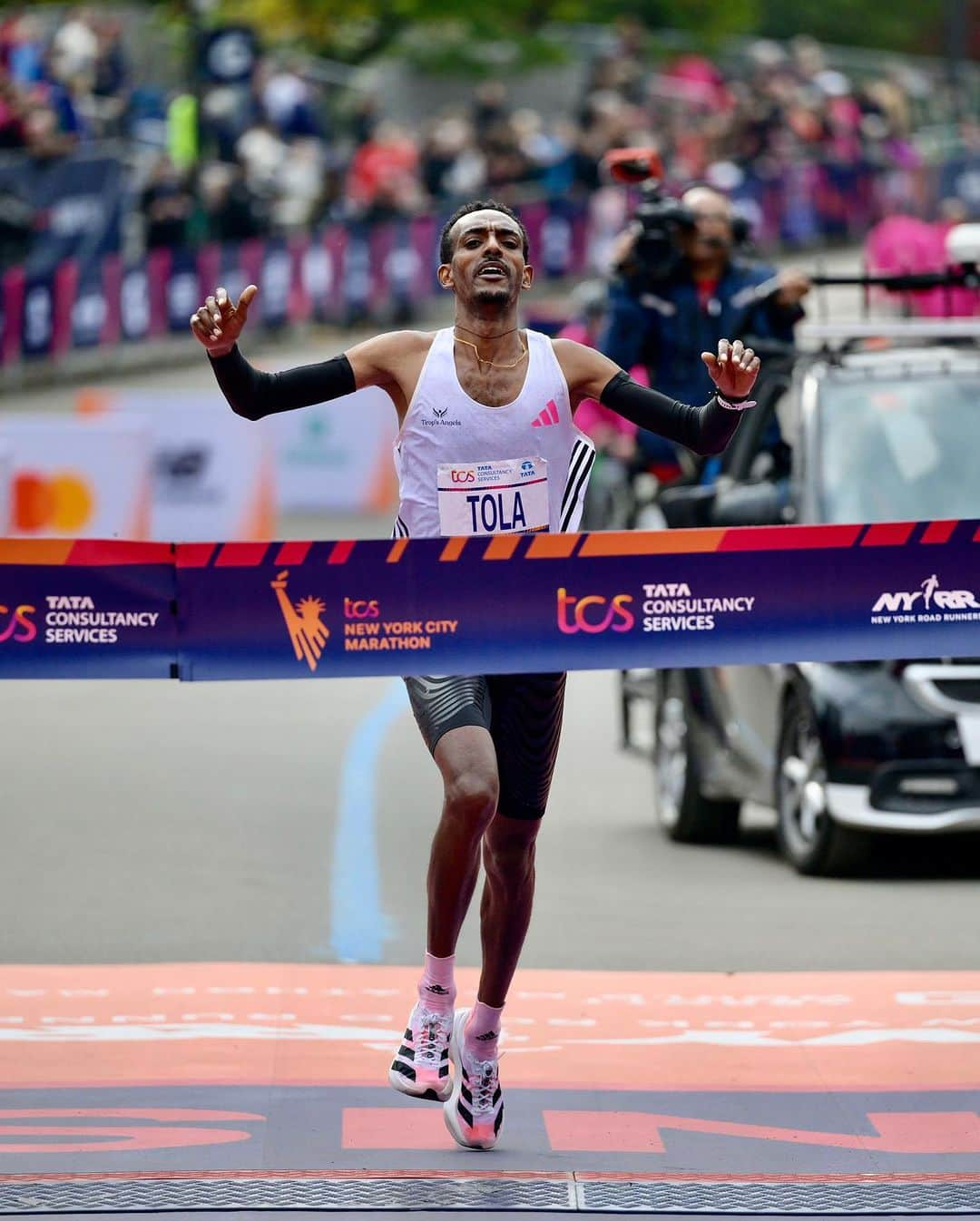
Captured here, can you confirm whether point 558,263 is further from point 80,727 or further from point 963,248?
A: point 963,248

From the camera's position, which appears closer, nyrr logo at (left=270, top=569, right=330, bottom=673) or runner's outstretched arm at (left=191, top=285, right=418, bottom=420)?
runner's outstretched arm at (left=191, top=285, right=418, bottom=420)

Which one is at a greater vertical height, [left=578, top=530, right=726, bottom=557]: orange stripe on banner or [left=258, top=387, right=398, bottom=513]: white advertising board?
[left=258, top=387, right=398, bottom=513]: white advertising board

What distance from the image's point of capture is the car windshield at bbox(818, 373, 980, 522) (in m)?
10.1

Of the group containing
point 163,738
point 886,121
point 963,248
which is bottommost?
point 163,738

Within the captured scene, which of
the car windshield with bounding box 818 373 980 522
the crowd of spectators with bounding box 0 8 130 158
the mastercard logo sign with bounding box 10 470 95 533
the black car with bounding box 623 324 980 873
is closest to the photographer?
the black car with bounding box 623 324 980 873

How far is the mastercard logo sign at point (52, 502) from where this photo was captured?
64.7 ft

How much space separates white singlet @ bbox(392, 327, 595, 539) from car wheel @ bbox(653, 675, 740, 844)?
4.51m

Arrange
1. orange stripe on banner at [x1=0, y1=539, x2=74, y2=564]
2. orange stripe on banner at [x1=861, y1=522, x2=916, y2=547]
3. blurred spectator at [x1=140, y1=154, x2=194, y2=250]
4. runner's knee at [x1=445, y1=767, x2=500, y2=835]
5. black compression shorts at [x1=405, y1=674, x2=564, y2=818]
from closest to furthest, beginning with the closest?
1. runner's knee at [x1=445, y1=767, x2=500, y2=835]
2. black compression shorts at [x1=405, y1=674, x2=564, y2=818]
3. orange stripe on banner at [x1=0, y1=539, x2=74, y2=564]
4. orange stripe on banner at [x1=861, y1=522, x2=916, y2=547]
5. blurred spectator at [x1=140, y1=154, x2=194, y2=250]

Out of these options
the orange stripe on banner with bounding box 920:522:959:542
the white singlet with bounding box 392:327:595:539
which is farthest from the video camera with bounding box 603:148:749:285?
the white singlet with bounding box 392:327:595:539

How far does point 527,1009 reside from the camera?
25.6 feet

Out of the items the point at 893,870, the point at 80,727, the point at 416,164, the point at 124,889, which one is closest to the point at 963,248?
the point at 893,870

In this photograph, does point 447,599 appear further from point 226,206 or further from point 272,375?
point 226,206

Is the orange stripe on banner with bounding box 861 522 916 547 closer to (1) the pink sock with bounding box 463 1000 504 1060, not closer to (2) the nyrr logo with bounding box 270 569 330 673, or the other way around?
(2) the nyrr logo with bounding box 270 569 330 673

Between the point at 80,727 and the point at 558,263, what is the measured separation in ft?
70.5
